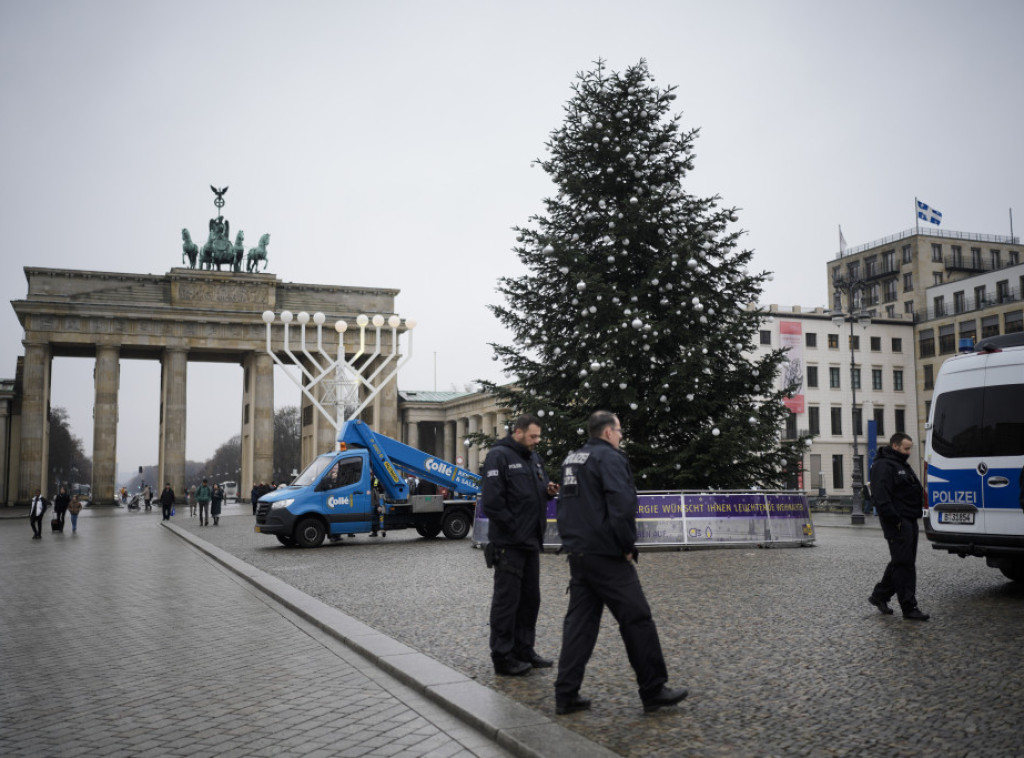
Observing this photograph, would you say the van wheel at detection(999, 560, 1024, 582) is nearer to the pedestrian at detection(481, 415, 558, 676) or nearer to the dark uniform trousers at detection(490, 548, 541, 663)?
the pedestrian at detection(481, 415, 558, 676)

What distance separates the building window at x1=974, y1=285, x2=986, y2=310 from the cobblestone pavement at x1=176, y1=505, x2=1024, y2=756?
6380 cm

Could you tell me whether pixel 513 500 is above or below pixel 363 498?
above

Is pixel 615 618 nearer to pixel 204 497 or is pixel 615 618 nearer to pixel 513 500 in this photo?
pixel 513 500

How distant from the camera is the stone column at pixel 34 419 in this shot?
207ft

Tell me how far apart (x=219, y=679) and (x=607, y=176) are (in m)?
17.1

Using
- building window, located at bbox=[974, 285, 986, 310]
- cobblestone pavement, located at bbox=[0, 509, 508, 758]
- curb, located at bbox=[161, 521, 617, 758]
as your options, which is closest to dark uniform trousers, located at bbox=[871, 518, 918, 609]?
curb, located at bbox=[161, 521, 617, 758]

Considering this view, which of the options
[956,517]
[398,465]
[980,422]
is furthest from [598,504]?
[398,465]

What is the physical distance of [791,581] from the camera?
13031mm

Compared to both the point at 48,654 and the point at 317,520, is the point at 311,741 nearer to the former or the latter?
the point at 48,654

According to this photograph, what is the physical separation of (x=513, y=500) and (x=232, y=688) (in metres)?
2.60

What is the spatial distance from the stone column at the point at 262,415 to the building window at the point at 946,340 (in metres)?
52.5

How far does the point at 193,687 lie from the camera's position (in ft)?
23.7

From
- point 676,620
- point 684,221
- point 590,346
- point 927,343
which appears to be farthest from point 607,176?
point 927,343

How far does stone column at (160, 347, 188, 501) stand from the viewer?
6688cm
